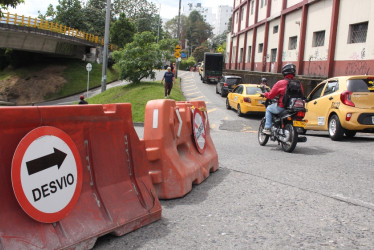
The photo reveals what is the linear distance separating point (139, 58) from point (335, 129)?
20.1 metres

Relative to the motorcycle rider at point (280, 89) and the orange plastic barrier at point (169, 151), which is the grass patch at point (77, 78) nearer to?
the motorcycle rider at point (280, 89)

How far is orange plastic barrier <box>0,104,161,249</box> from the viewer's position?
9.71 ft

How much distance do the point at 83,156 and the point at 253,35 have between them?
133ft

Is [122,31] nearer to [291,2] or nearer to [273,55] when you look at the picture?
[273,55]

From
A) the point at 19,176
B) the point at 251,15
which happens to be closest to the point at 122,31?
the point at 251,15

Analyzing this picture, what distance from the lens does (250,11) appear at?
44.8 metres

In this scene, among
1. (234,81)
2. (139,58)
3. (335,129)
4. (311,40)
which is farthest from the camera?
(139,58)

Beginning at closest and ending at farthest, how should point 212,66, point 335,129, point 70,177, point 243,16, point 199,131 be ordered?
point 70,177
point 199,131
point 335,129
point 212,66
point 243,16

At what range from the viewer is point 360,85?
34.2 ft

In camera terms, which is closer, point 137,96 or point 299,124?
point 299,124

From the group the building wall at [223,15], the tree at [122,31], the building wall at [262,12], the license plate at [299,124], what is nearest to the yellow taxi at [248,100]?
the license plate at [299,124]

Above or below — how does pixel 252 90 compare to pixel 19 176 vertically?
below

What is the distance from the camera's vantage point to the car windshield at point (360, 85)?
1036 centimetres

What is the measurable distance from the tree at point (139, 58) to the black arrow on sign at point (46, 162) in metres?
25.8
